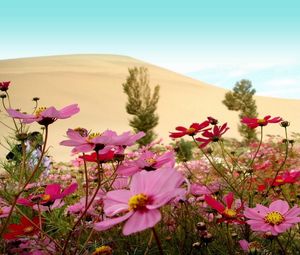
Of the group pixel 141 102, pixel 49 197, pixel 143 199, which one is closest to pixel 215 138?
pixel 49 197

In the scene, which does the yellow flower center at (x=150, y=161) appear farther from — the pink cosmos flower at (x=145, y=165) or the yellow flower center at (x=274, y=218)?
the yellow flower center at (x=274, y=218)

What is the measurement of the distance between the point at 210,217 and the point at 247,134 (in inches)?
734

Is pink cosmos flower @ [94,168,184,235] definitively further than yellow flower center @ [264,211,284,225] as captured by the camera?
No

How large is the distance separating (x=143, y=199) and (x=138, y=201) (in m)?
0.01

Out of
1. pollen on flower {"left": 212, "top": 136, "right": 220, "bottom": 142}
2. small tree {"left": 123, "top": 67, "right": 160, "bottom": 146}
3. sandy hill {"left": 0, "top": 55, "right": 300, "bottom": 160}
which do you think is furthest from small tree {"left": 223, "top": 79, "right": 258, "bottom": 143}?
pollen on flower {"left": 212, "top": 136, "right": 220, "bottom": 142}

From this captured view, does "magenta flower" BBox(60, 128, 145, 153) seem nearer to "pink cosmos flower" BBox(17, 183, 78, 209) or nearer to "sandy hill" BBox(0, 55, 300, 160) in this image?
"pink cosmos flower" BBox(17, 183, 78, 209)

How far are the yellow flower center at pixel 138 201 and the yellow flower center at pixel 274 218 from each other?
1.72 ft

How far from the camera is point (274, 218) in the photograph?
1233 millimetres

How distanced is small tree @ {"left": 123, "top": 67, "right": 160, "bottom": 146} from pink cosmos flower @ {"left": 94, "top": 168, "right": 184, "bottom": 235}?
1727cm

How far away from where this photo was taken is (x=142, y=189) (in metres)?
0.89

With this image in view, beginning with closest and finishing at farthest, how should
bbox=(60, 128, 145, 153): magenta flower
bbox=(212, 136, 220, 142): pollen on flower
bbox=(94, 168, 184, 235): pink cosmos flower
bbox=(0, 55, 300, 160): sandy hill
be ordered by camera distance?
bbox=(94, 168, 184, 235): pink cosmos flower → bbox=(60, 128, 145, 153): magenta flower → bbox=(212, 136, 220, 142): pollen on flower → bbox=(0, 55, 300, 160): sandy hill

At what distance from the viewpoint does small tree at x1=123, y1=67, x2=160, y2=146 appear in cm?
1870

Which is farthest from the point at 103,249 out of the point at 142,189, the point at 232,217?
the point at 232,217

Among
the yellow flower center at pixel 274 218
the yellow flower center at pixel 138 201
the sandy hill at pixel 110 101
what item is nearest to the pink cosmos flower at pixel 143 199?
the yellow flower center at pixel 138 201
